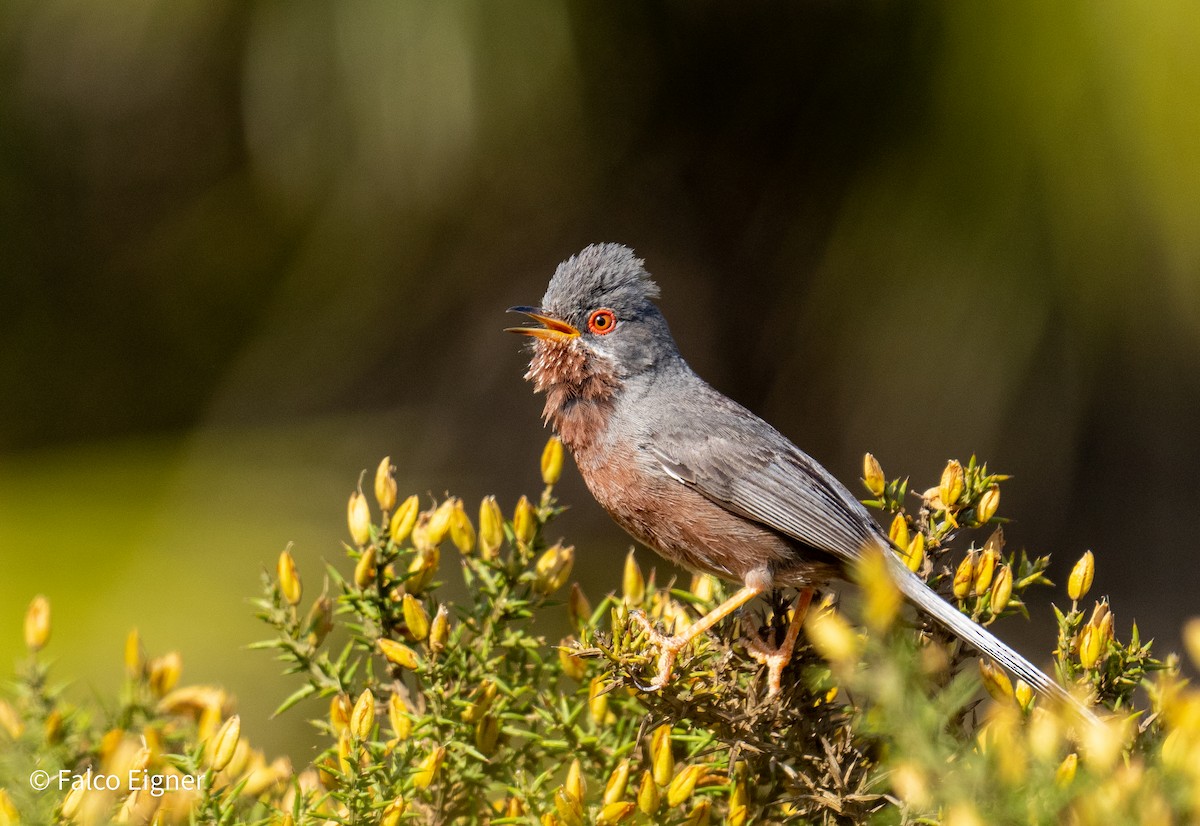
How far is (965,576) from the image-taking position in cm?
267

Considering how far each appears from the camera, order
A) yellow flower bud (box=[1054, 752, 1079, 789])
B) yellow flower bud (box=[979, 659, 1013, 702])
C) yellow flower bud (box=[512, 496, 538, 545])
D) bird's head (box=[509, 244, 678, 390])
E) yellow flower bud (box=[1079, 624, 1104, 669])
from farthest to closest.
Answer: bird's head (box=[509, 244, 678, 390]) → yellow flower bud (box=[512, 496, 538, 545]) → yellow flower bud (box=[979, 659, 1013, 702]) → yellow flower bud (box=[1079, 624, 1104, 669]) → yellow flower bud (box=[1054, 752, 1079, 789])

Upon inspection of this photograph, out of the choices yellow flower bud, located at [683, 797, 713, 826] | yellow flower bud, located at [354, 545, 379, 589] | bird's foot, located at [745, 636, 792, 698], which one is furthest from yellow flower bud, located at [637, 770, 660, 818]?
yellow flower bud, located at [354, 545, 379, 589]

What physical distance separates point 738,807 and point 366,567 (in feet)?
3.39

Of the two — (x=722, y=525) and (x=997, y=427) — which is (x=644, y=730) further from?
(x=997, y=427)

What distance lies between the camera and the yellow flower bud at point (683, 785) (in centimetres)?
236

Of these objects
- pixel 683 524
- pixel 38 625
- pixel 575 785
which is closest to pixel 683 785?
pixel 575 785

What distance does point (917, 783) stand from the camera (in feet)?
5.14

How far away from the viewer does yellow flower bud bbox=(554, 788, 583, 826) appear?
229cm

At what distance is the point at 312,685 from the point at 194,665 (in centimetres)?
189

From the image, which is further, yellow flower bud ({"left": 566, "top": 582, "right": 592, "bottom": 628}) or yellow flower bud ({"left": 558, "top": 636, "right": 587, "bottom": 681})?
yellow flower bud ({"left": 566, "top": 582, "right": 592, "bottom": 628})

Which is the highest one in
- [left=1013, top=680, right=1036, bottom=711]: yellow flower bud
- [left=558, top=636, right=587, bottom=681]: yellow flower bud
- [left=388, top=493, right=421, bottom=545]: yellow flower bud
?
[left=388, top=493, right=421, bottom=545]: yellow flower bud

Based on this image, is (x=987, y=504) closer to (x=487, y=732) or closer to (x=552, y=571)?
(x=552, y=571)

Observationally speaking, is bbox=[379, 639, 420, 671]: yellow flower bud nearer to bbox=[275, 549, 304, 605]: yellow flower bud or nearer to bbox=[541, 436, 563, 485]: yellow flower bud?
bbox=[275, 549, 304, 605]: yellow flower bud

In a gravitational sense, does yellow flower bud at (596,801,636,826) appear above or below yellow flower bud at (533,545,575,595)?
below
